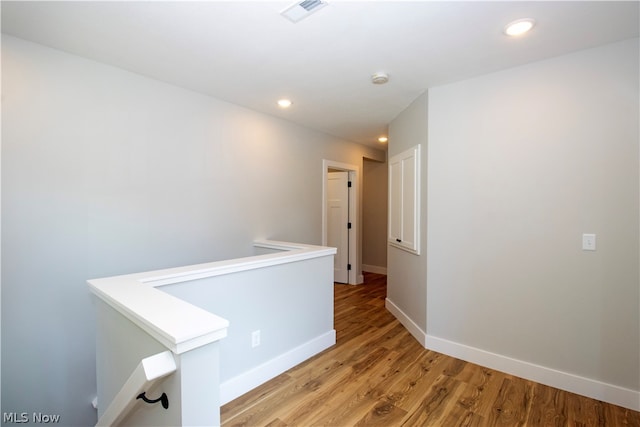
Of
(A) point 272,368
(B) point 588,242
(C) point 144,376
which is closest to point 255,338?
(A) point 272,368

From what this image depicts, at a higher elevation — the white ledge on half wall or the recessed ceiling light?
the recessed ceiling light

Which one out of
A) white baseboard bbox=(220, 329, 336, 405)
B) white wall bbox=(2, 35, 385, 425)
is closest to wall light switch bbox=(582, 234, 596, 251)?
white baseboard bbox=(220, 329, 336, 405)

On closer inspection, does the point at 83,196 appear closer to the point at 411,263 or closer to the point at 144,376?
the point at 144,376

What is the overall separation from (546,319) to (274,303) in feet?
6.79

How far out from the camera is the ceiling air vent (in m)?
1.68

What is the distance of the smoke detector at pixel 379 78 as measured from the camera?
2566 millimetres

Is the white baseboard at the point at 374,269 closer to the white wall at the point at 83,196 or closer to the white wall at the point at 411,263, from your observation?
the white wall at the point at 411,263

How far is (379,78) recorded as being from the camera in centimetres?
261

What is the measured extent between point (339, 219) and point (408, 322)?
2.33 metres

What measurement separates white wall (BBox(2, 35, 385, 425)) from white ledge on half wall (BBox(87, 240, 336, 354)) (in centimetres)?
87

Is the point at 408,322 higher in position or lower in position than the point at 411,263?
lower

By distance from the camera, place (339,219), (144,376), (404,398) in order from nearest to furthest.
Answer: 1. (144,376)
2. (404,398)
3. (339,219)

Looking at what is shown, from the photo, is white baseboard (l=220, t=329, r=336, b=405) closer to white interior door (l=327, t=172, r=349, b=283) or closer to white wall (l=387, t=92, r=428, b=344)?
white wall (l=387, t=92, r=428, b=344)

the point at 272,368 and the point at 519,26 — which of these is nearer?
the point at 519,26
